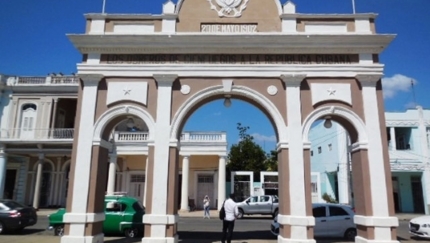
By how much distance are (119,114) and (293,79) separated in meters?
6.01

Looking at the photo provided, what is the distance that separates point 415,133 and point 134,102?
23.4 meters

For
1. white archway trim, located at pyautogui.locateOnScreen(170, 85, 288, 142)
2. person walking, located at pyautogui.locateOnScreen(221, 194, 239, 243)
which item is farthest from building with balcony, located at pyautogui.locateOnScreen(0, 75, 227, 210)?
person walking, located at pyautogui.locateOnScreen(221, 194, 239, 243)

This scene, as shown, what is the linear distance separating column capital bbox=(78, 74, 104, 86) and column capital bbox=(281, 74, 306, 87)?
6.25m

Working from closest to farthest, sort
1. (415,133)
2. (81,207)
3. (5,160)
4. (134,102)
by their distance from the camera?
1. (81,207)
2. (134,102)
3. (5,160)
4. (415,133)

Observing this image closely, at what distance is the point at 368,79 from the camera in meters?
11.8

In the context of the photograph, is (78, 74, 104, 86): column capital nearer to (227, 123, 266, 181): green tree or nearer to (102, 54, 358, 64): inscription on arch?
(102, 54, 358, 64): inscription on arch

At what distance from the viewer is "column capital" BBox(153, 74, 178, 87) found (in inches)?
470

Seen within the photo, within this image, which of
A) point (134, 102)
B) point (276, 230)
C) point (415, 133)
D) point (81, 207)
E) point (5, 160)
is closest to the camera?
point (81, 207)

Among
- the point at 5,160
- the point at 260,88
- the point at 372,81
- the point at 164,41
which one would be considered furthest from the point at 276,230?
the point at 5,160

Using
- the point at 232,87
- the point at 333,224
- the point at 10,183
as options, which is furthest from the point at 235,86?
the point at 10,183

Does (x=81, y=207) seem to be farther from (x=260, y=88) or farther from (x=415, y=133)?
(x=415, y=133)

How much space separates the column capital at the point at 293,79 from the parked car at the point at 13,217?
12340mm

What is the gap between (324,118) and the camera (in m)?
12.2

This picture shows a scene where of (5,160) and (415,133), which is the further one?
(415,133)
